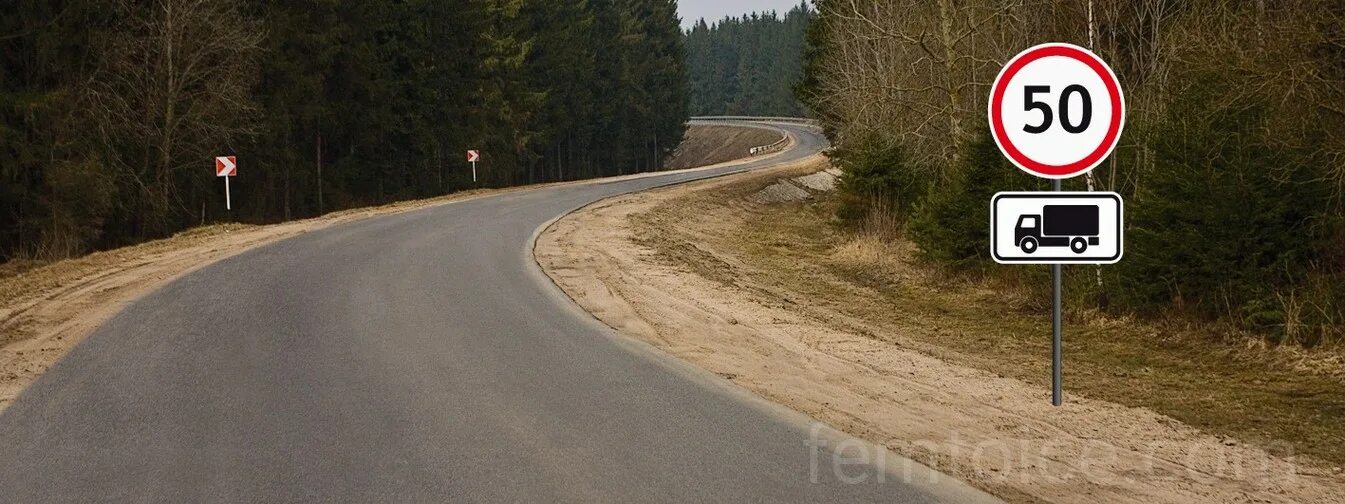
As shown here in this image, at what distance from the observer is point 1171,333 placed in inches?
512

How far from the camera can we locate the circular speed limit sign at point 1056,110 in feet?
22.5

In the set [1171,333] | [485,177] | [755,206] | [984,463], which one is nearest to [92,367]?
[984,463]

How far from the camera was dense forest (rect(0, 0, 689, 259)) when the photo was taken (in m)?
29.5

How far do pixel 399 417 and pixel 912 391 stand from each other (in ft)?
12.2

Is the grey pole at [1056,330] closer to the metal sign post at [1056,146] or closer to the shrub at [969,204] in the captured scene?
the metal sign post at [1056,146]

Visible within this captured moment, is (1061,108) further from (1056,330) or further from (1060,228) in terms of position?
(1056,330)

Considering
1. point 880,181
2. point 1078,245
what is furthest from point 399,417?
point 880,181

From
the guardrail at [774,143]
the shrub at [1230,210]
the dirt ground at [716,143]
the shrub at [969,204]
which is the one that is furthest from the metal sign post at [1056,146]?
the dirt ground at [716,143]

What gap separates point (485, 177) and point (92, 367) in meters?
53.2

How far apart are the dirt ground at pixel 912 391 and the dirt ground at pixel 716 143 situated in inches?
3674

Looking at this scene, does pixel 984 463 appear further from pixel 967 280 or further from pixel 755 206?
pixel 755 206

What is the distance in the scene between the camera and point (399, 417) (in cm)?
745

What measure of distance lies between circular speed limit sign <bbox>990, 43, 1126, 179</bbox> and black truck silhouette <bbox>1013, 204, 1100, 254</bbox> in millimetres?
228

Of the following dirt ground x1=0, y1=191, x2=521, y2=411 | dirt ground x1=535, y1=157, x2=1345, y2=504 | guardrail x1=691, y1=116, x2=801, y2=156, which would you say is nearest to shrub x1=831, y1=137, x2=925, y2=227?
dirt ground x1=535, y1=157, x2=1345, y2=504
